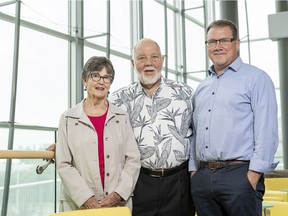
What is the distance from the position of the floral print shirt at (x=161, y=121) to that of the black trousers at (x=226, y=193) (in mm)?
223

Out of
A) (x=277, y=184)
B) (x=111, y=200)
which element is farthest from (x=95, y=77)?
(x=277, y=184)

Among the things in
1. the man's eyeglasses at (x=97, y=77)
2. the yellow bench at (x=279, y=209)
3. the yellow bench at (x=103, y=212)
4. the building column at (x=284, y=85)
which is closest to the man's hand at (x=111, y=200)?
the yellow bench at (x=103, y=212)

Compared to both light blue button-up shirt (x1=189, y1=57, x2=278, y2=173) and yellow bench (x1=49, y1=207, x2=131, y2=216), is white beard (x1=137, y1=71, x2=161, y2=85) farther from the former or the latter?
yellow bench (x1=49, y1=207, x2=131, y2=216)

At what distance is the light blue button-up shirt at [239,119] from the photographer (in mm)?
2078

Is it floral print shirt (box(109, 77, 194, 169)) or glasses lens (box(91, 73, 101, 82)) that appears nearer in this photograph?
glasses lens (box(91, 73, 101, 82))

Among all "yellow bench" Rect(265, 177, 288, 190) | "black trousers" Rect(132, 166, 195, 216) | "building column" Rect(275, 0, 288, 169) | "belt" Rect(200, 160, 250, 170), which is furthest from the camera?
"building column" Rect(275, 0, 288, 169)

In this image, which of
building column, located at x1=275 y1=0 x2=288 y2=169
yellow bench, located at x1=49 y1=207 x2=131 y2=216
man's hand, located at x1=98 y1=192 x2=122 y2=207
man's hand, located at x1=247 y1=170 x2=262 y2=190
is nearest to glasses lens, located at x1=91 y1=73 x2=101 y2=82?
man's hand, located at x1=98 y1=192 x2=122 y2=207

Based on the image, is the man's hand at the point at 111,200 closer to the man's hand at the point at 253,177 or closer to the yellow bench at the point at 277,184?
the man's hand at the point at 253,177

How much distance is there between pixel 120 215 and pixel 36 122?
4.14m

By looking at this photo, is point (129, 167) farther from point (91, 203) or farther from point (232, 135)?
point (232, 135)

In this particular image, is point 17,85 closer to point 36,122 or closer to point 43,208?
point 36,122

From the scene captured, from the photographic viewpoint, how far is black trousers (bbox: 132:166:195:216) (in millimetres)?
2311

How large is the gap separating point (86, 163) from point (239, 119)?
81cm

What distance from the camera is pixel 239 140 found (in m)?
2.14
